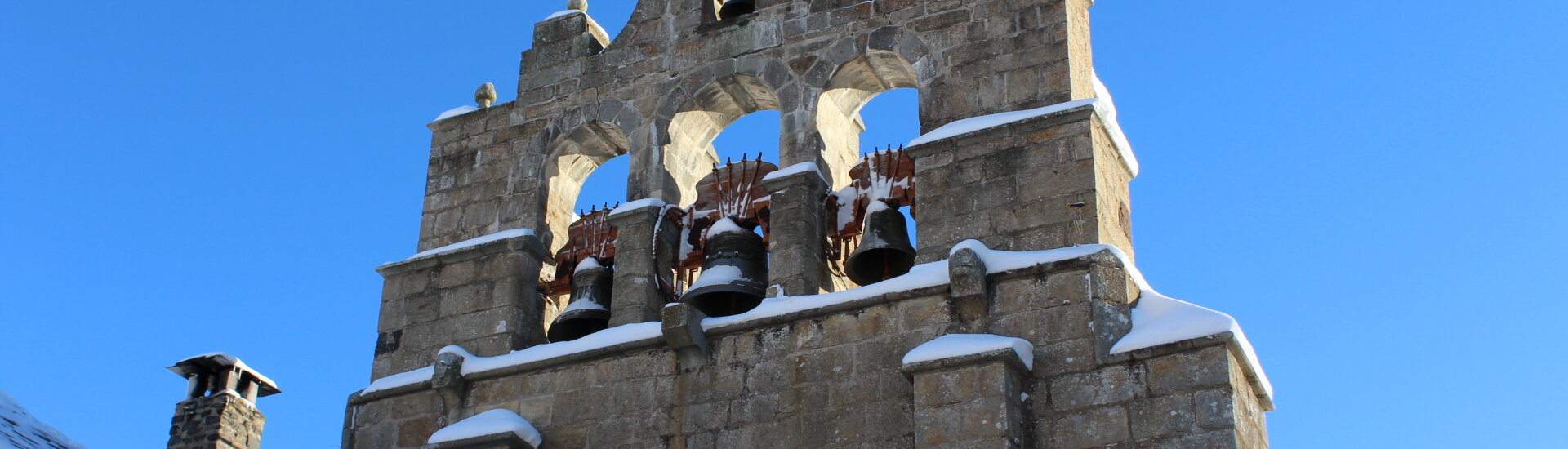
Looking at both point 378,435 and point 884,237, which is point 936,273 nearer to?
point 884,237

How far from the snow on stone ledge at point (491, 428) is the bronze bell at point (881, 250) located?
2187 millimetres

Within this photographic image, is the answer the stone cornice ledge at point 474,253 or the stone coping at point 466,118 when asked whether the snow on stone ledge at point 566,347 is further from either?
the stone coping at point 466,118

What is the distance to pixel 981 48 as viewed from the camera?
44.4ft

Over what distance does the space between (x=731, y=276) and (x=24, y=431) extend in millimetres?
6943

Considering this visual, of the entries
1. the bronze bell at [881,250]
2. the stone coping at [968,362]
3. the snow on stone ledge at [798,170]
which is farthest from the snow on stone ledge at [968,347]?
the snow on stone ledge at [798,170]

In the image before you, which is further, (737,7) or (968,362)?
(737,7)

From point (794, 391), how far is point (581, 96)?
11.4 ft

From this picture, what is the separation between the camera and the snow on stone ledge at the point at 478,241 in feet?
46.2

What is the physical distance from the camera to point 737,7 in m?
15.0

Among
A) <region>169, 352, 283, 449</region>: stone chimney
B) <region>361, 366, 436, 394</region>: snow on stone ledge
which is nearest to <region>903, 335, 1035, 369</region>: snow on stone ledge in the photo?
<region>361, 366, 436, 394</region>: snow on stone ledge

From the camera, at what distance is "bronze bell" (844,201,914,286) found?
13008 mm

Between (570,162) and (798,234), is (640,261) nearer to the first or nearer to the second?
(798,234)

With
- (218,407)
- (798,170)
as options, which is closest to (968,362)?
(798,170)

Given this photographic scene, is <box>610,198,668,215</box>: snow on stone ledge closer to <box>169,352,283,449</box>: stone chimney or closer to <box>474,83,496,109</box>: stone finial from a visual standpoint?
<box>474,83,496,109</box>: stone finial
